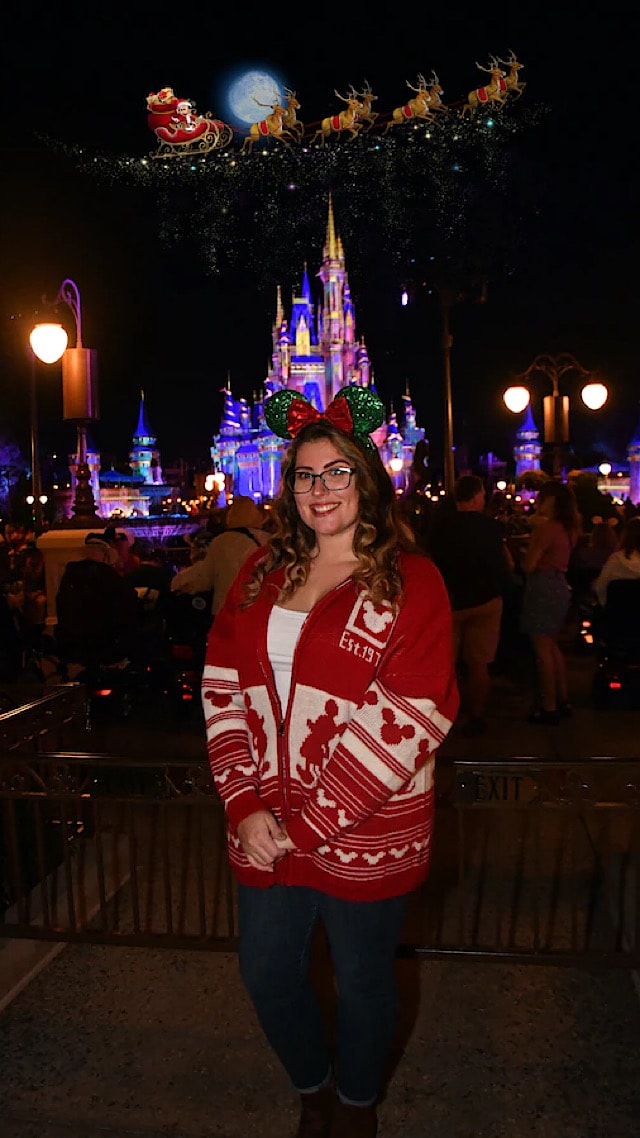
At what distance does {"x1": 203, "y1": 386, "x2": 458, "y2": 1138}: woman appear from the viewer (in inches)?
85.4

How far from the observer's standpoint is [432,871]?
449 cm

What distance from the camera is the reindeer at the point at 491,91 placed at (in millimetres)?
27047

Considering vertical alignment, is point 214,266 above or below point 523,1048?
above

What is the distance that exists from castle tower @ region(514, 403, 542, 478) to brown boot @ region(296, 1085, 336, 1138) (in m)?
59.0

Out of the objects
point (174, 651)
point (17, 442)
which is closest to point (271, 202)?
point (17, 442)

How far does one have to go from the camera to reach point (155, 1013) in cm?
327

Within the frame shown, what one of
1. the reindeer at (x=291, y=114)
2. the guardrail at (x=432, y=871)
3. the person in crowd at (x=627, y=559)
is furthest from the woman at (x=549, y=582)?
the reindeer at (x=291, y=114)

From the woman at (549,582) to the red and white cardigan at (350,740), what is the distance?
17.0 feet

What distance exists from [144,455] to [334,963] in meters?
116

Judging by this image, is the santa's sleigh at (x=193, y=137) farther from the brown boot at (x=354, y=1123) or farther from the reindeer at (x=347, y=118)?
the brown boot at (x=354, y=1123)

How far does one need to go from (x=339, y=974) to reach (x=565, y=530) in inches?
224

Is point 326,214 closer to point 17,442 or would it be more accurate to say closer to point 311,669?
point 17,442

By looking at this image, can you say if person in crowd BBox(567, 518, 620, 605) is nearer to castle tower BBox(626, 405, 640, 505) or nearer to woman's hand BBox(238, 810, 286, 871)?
woman's hand BBox(238, 810, 286, 871)

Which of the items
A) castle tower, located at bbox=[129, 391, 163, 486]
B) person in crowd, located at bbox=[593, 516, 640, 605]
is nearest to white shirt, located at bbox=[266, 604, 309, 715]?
person in crowd, located at bbox=[593, 516, 640, 605]
